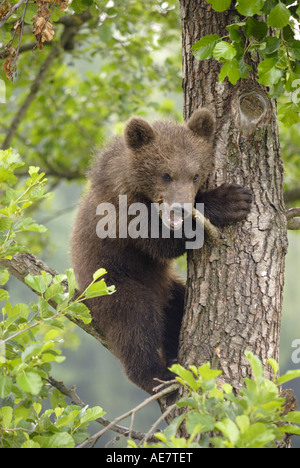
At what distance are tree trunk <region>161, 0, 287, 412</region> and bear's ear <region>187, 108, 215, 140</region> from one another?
60 mm

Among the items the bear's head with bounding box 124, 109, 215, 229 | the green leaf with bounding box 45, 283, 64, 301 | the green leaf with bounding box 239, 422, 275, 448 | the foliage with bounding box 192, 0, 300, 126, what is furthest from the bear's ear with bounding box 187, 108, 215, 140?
the green leaf with bounding box 239, 422, 275, 448

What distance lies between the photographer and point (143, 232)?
490 centimetres

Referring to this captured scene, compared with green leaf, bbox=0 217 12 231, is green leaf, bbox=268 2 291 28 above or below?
above

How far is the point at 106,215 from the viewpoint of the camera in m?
5.12

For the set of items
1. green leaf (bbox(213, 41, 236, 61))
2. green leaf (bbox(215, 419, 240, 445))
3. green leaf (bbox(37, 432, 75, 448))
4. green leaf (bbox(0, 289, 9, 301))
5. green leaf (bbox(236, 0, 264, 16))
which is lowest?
green leaf (bbox(37, 432, 75, 448))

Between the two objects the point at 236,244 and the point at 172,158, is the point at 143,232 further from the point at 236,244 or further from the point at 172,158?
the point at 236,244

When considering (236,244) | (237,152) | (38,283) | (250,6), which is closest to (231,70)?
(250,6)

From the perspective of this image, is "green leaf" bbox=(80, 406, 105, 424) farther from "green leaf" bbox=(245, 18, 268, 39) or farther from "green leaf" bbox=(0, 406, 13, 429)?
"green leaf" bbox=(245, 18, 268, 39)

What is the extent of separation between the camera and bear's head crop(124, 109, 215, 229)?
4418mm

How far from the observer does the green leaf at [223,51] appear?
11.3 ft

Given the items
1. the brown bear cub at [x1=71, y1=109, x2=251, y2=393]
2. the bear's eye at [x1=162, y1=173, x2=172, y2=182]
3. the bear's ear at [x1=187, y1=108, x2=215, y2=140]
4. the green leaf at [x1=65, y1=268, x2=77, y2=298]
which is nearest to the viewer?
the green leaf at [x1=65, y1=268, x2=77, y2=298]

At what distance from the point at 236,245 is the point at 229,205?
10.9 inches

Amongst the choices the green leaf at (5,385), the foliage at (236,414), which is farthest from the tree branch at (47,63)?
the foliage at (236,414)
